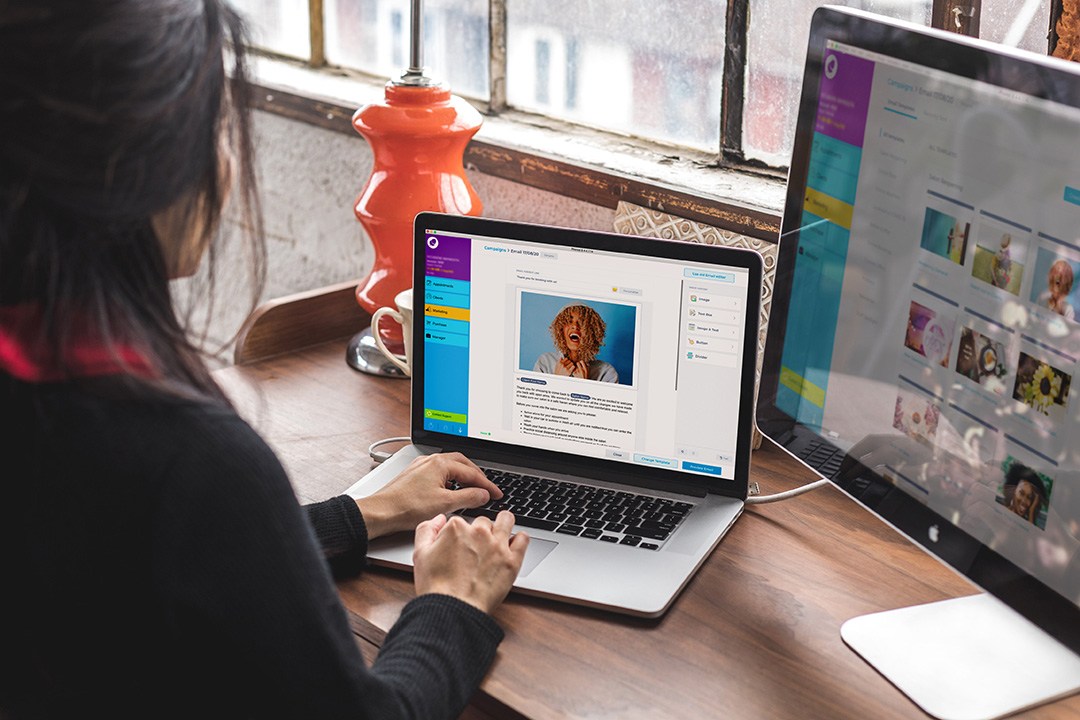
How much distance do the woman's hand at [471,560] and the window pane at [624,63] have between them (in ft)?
2.63

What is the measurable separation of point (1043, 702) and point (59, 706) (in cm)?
66

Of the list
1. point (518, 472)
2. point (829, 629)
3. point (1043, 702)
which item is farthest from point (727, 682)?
point (518, 472)

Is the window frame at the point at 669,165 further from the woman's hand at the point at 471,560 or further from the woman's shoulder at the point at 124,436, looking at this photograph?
the woman's shoulder at the point at 124,436

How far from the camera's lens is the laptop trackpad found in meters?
0.85

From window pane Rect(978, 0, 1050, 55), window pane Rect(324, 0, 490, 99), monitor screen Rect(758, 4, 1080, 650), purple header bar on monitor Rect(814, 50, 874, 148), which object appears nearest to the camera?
monitor screen Rect(758, 4, 1080, 650)

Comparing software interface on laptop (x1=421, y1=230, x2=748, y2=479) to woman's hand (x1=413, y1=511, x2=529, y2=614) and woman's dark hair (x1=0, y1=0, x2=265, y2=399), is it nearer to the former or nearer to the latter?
woman's hand (x1=413, y1=511, x2=529, y2=614)

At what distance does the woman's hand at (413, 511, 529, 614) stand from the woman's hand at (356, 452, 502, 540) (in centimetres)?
4

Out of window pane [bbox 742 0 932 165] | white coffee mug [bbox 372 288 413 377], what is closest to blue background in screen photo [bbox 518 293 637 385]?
white coffee mug [bbox 372 288 413 377]

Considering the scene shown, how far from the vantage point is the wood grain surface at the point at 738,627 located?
715 mm

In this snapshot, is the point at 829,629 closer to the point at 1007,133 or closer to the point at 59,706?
the point at 1007,133

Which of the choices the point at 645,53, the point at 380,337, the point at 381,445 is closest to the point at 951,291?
the point at 381,445

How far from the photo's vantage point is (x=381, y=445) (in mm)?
1098

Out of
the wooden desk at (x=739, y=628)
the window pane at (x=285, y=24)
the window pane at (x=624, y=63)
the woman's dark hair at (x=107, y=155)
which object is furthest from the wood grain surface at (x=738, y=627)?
the window pane at (x=285, y=24)

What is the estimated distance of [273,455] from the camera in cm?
60
